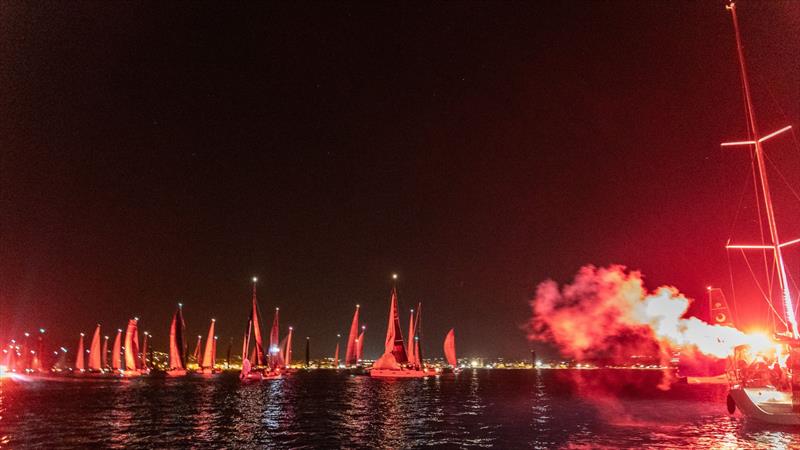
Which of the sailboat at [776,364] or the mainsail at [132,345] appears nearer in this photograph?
the sailboat at [776,364]

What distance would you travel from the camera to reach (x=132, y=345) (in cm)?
12712

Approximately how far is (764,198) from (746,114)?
631cm

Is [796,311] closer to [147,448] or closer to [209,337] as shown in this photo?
[147,448]

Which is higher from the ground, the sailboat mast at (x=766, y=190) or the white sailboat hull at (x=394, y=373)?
the sailboat mast at (x=766, y=190)

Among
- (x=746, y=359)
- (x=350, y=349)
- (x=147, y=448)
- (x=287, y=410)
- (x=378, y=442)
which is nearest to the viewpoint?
(x=147, y=448)

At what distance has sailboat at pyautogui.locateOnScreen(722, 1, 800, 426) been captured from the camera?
112ft

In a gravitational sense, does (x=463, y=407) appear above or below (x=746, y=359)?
below

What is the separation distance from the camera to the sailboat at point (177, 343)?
108 metres

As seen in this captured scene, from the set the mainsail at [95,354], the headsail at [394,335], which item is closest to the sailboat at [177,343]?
the mainsail at [95,354]

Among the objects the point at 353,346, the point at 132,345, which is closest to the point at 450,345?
the point at 353,346

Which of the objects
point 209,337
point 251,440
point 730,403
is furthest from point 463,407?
point 209,337

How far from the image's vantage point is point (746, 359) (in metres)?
37.2

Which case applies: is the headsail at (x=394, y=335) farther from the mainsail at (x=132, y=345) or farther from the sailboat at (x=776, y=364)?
the sailboat at (x=776, y=364)

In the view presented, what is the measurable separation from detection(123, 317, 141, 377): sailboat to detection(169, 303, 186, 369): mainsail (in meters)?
9.09
